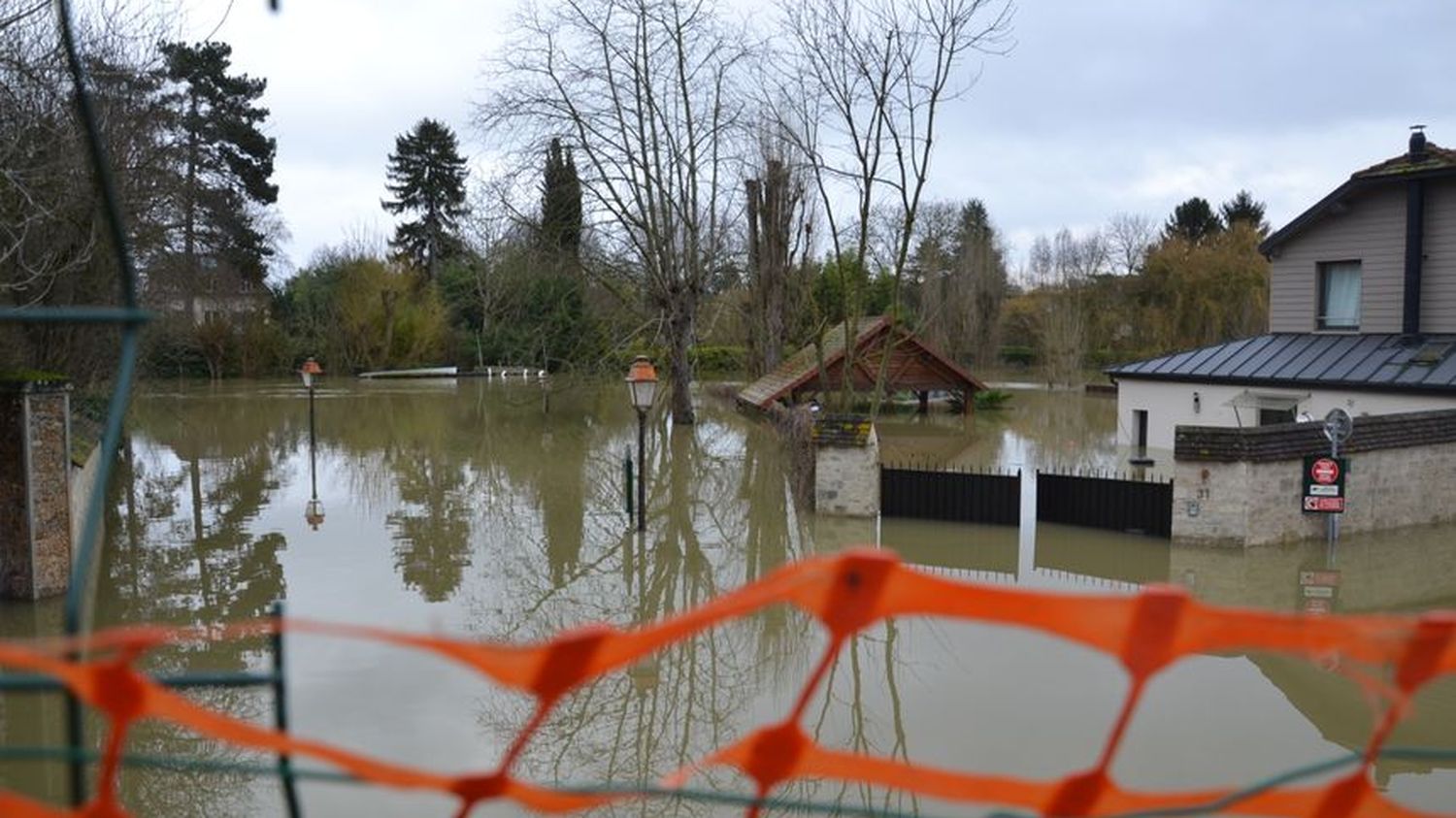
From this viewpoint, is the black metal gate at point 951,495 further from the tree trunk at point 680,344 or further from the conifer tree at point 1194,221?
the conifer tree at point 1194,221

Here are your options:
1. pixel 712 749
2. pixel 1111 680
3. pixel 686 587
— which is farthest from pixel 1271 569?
pixel 712 749

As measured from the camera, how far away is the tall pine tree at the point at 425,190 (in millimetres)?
59250

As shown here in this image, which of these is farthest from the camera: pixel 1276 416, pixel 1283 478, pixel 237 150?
pixel 237 150

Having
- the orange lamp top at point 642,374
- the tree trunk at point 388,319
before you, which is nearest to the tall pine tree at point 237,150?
the tree trunk at point 388,319

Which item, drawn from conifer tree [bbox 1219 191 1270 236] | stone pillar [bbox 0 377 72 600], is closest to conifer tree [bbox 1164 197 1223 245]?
conifer tree [bbox 1219 191 1270 236]

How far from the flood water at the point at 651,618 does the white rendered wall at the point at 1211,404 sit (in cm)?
159

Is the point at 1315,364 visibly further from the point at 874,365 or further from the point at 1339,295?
the point at 874,365

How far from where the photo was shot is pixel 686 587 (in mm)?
11164

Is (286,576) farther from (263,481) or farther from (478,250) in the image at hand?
(478,250)

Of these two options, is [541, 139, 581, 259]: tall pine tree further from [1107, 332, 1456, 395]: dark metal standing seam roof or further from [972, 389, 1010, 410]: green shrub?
[1107, 332, 1456, 395]: dark metal standing seam roof

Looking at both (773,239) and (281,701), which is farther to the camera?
(773,239)

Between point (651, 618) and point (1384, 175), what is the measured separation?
48.6 ft

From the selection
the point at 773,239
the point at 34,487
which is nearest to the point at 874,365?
the point at 773,239

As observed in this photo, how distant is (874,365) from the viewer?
2681 centimetres
